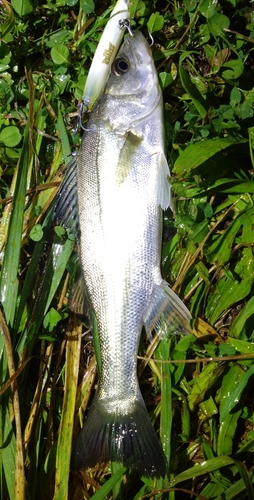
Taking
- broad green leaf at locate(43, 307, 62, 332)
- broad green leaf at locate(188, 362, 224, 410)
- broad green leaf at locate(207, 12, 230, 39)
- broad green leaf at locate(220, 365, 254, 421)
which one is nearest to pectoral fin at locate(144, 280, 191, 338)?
broad green leaf at locate(188, 362, 224, 410)

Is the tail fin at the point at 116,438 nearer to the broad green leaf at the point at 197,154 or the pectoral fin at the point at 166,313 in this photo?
the pectoral fin at the point at 166,313

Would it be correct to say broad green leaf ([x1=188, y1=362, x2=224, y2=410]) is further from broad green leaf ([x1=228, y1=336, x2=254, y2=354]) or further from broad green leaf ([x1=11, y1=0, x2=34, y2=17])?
broad green leaf ([x1=11, y1=0, x2=34, y2=17])

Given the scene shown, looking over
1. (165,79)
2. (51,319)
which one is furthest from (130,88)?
(51,319)

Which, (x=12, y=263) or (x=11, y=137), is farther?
(x=11, y=137)

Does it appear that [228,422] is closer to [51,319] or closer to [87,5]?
[51,319]

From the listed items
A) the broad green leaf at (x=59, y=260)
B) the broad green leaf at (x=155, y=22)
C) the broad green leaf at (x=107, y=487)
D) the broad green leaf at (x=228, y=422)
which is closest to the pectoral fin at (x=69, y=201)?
the broad green leaf at (x=59, y=260)

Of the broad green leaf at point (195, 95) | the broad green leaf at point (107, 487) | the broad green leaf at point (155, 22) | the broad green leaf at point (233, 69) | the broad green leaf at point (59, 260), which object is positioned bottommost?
the broad green leaf at point (107, 487)

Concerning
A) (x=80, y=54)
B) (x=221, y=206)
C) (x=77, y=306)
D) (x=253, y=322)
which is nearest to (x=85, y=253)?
(x=77, y=306)
